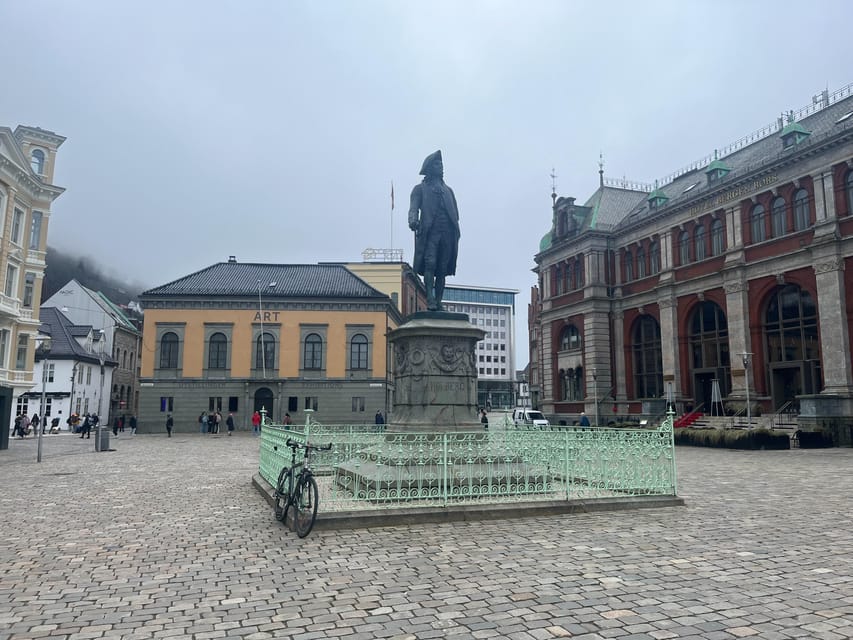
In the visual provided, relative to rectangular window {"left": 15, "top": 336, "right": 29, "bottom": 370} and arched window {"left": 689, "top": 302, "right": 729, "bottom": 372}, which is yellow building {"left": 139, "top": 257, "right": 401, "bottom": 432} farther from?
arched window {"left": 689, "top": 302, "right": 729, "bottom": 372}

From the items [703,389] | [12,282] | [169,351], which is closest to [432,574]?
[12,282]

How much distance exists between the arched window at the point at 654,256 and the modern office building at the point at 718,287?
5.0 inches

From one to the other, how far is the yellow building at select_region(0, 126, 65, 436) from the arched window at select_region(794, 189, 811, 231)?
1511 inches

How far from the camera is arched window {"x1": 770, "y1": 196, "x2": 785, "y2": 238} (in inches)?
1275

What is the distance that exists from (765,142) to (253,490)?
37.5 metres

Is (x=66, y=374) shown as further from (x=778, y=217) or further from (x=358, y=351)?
(x=778, y=217)

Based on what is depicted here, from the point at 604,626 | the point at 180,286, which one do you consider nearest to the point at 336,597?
the point at 604,626

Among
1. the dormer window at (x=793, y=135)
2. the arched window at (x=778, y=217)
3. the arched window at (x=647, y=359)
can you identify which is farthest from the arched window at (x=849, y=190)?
the arched window at (x=647, y=359)

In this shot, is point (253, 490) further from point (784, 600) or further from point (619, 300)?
point (619, 300)

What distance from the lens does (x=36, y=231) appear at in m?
32.2

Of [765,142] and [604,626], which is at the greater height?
[765,142]

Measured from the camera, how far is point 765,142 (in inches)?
1469

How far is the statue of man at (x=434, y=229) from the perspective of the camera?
1301 centimetres

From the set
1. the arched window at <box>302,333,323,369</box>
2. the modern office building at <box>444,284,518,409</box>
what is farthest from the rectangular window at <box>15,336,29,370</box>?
the modern office building at <box>444,284,518,409</box>
